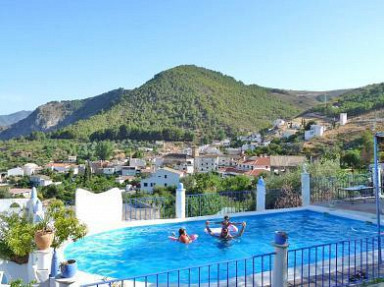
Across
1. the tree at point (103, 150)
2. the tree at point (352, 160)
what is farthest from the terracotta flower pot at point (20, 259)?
the tree at point (103, 150)

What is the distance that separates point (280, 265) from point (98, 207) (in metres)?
7.36

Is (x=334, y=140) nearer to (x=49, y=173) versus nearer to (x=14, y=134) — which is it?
(x=49, y=173)

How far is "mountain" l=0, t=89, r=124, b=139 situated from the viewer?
150 metres

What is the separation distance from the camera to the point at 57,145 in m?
113

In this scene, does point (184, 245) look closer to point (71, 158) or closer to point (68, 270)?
point (68, 270)

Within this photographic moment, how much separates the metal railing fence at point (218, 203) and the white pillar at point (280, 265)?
8.46 m

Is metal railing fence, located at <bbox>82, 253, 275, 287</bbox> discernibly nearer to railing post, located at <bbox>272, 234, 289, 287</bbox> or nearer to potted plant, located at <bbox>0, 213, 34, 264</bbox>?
railing post, located at <bbox>272, 234, 289, 287</bbox>

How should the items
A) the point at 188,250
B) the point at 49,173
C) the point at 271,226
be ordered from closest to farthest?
the point at 188,250, the point at 271,226, the point at 49,173

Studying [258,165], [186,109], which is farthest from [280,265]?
[186,109]

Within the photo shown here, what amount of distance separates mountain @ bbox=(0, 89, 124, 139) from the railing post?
470 ft

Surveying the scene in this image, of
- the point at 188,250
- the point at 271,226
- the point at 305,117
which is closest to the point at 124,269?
the point at 188,250

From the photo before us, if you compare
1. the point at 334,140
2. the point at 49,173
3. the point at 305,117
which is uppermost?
the point at 305,117

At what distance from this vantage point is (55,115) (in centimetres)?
17388

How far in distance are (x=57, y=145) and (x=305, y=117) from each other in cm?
6996
